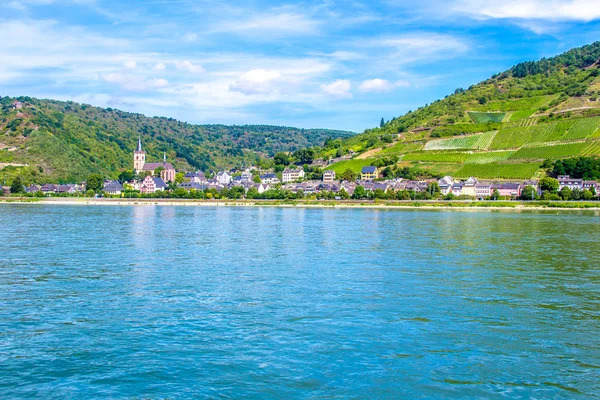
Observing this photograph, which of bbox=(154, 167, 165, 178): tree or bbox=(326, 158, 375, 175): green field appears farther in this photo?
bbox=(154, 167, 165, 178): tree

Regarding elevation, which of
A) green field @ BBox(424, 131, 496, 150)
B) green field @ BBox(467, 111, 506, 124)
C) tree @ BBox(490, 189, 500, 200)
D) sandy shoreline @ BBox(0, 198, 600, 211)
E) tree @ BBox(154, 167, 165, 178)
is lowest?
sandy shoreline @ BBox(0, 198, 600, 211)

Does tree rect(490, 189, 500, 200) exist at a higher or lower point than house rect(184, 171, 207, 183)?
lower

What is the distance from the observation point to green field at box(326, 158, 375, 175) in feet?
374

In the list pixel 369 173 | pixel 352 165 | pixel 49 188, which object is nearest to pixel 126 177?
pixel 49 188

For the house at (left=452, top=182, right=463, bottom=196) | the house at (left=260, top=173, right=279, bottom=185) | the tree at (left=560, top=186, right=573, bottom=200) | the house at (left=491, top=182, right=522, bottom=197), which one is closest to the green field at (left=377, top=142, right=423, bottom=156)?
the house at (left=260, top=173, right=279, bottom=185)

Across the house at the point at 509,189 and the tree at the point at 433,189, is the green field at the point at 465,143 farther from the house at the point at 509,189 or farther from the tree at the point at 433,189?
the tree at the point at 433,189

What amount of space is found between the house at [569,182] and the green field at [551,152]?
4623 millimetres

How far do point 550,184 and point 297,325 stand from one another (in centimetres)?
7673

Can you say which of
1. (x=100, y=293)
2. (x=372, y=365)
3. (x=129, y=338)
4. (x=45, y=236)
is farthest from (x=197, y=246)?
(x=372, y=365)

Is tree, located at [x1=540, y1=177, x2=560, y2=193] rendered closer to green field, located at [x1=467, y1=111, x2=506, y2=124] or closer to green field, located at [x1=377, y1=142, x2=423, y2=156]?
green field, located at [x1=377, y1=142, x2=423, y2=156]

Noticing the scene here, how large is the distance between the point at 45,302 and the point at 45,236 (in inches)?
734

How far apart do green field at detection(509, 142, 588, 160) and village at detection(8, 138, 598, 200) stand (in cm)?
501

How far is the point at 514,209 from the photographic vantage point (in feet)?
241

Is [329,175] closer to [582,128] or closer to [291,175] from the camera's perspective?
[291,175]
